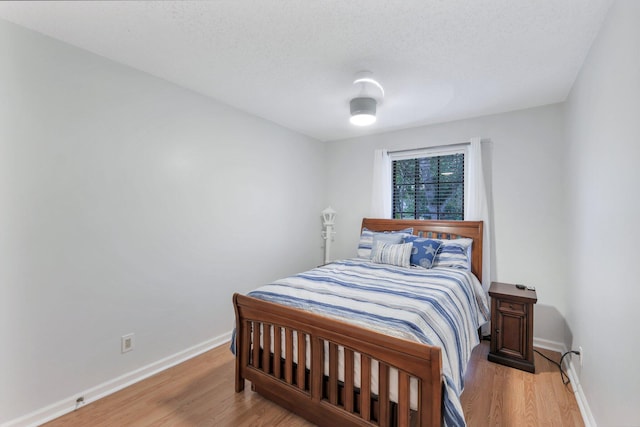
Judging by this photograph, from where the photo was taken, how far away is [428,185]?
3.56m

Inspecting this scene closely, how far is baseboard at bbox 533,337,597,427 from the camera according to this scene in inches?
68.8

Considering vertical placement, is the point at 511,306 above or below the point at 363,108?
below

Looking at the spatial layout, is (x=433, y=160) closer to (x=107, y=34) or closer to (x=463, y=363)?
(x=463, y=363)

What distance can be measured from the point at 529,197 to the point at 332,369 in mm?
2657

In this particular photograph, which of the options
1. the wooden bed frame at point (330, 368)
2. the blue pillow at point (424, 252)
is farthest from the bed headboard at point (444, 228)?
the wooden bed frame at point (330, 368)

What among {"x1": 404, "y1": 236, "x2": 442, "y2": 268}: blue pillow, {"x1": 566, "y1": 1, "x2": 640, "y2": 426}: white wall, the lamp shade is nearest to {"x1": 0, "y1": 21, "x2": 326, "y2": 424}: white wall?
the lamp shade

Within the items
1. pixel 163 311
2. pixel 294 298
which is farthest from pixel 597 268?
pixel 163 311

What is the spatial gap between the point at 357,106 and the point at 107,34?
5.94 ft

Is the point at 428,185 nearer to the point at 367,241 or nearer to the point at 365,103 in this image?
the point at 367,241

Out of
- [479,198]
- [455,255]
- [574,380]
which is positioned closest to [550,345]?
[574,380]

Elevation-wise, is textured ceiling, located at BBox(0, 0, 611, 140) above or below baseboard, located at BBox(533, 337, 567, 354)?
above

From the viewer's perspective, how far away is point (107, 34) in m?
1.77

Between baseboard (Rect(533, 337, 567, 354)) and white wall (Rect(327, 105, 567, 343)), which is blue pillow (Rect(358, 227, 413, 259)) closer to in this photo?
white wall (Rect(327, 105, 567, 343))

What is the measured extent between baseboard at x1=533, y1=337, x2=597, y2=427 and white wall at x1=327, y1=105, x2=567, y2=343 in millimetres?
→ 62
